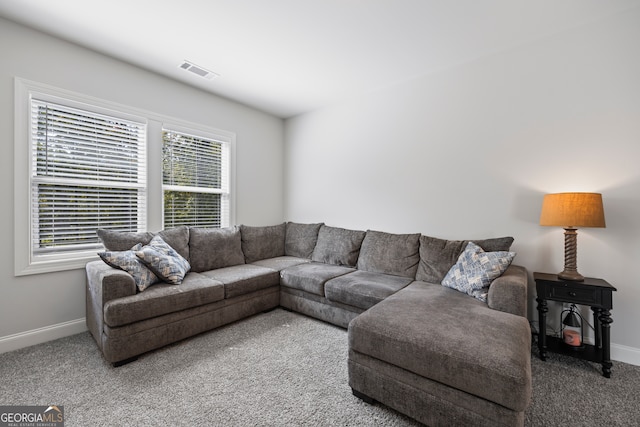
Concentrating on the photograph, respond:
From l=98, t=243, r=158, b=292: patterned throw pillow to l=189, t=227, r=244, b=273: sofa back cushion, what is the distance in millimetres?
680

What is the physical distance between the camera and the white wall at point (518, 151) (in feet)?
7.14

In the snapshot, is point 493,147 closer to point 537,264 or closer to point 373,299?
point 537,264

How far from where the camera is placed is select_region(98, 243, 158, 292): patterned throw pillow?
2.26 m

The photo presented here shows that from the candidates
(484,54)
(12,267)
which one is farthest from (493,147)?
(12,267)

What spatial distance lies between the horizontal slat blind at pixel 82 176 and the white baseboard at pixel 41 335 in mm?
677

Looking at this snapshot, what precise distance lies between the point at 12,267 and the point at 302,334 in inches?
98.1

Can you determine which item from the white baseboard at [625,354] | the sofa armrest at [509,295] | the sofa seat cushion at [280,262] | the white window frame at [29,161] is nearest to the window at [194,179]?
the white window frame at [29,161]

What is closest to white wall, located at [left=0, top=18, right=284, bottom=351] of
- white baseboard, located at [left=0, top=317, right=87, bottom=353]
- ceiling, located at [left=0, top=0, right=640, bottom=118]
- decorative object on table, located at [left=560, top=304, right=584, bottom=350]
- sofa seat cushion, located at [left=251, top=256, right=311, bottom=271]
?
white baseboard, located at [left=0, top=317, right=87, bottom=353]

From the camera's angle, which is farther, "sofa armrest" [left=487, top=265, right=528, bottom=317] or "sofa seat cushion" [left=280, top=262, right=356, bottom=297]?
"sofa seat cushion" [left=280, top=262, right=356, bottom=297]

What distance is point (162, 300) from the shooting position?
7.30ft

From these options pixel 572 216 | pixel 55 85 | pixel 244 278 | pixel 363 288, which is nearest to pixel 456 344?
pixel 363 288

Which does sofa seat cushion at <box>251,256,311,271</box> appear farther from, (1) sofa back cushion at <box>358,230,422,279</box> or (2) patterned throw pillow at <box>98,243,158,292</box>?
(2) patterned throw pillow at <box>98,243,158,292</box>

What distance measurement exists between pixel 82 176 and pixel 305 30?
249cm

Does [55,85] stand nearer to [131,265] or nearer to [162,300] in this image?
[131,265]
